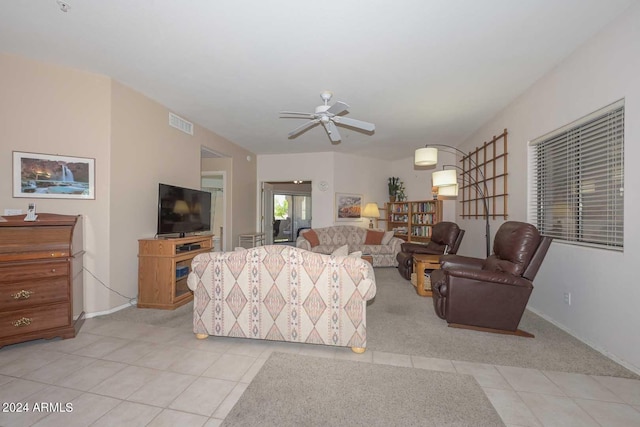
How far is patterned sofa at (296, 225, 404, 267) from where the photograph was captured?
5.96 metres

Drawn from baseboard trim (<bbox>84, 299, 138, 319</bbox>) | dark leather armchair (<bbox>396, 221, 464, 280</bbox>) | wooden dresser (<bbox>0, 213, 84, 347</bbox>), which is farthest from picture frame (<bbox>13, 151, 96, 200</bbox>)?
dark leather armchair (<bbox>396, 221, 464, 280</bbox>)

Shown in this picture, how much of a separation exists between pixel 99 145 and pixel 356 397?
3.73 m

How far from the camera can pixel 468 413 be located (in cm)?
164

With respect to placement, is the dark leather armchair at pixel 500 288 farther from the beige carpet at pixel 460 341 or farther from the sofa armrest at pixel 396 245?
the sofa armrest at pixel 396 245

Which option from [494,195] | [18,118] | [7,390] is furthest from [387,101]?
[7,390]

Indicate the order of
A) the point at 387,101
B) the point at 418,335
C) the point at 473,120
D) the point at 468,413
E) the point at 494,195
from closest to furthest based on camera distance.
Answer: the point at 468,413
the point at 418,335
the point at 387,101
the point at 494,195
the point at 473,120

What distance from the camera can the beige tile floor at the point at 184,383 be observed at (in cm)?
162

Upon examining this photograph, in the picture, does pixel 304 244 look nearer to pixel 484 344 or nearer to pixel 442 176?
pixel 442 176

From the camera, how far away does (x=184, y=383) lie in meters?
1.92

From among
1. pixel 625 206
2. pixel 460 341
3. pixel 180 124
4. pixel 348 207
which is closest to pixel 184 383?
pixel 460 341

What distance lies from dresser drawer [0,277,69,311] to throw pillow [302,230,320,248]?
4.21 m

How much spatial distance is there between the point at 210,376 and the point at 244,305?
58 cm

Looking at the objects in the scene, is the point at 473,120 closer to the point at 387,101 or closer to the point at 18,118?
the point at 387,101

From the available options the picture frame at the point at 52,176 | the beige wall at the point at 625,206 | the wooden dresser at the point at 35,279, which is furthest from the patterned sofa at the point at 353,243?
the wooden dresser at the point at 35,279
